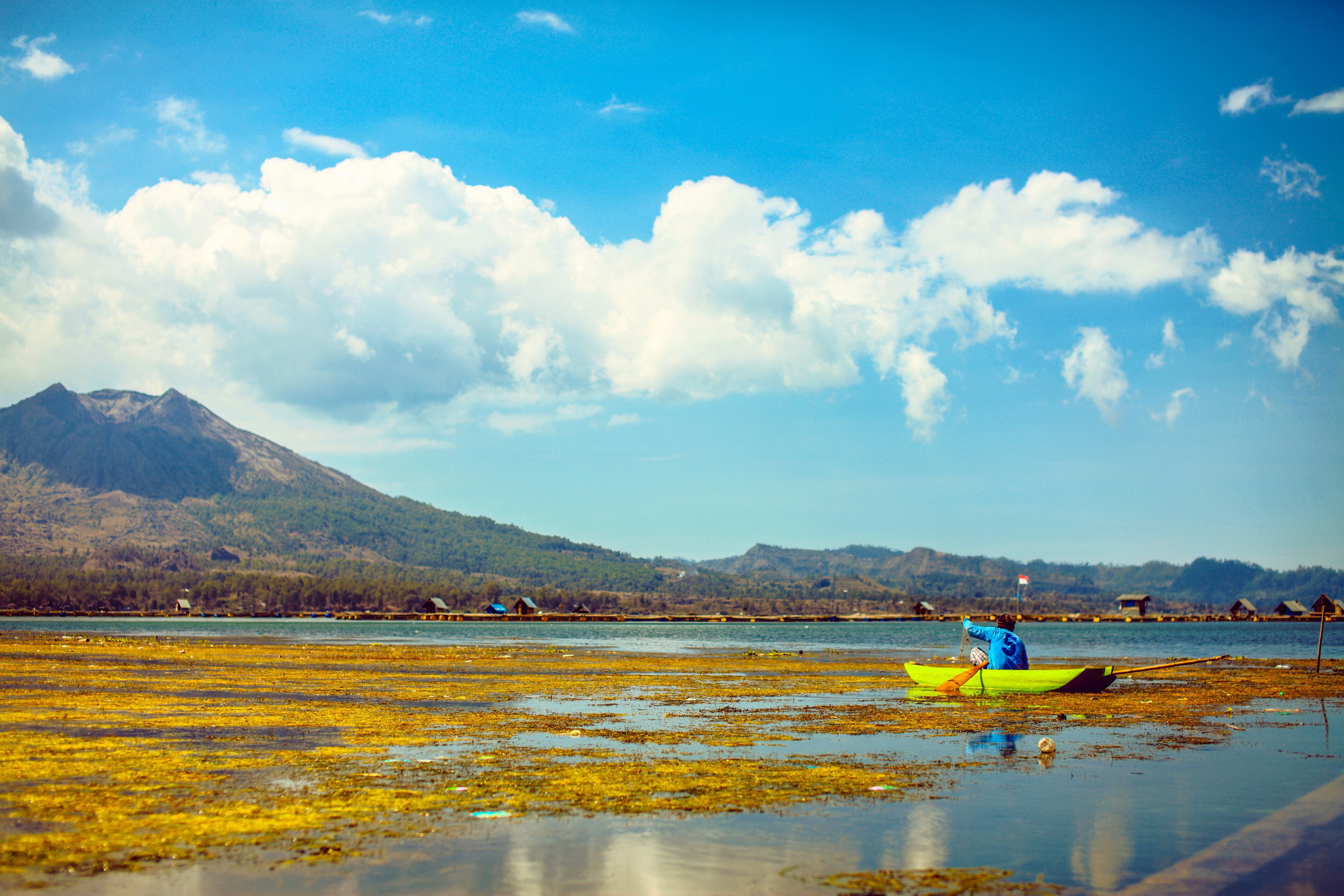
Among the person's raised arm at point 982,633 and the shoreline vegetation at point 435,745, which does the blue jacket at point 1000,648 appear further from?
the shoreline vegetation at point 435,745

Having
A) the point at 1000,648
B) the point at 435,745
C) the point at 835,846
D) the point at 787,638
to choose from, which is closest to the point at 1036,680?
the point at 1000,648

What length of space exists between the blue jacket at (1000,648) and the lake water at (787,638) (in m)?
38.1

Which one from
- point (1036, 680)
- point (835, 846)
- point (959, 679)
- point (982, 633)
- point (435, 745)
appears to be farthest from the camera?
point (982, 633)

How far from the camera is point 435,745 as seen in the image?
79.7 feet

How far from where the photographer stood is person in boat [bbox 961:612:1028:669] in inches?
1569

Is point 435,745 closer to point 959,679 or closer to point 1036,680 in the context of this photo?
point 959,679

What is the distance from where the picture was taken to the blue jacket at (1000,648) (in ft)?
131

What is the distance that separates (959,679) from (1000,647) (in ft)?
7.11

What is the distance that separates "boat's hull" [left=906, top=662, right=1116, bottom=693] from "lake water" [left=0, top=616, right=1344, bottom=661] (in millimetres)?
37341

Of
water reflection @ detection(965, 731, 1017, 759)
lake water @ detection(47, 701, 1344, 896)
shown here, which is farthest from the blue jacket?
lake water @ detection(47, 701, 1344, 896)

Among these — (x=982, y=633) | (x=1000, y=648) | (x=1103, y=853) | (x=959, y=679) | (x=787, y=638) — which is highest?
(x=982, y=633)

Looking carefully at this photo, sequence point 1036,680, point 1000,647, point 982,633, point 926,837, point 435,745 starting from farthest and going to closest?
point 982,633
point 1000,647
point 1036,680
point 435,745
point 926,837

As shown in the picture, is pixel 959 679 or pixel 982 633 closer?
pixel 959 679

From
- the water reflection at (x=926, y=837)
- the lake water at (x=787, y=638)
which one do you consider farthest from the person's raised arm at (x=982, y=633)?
the lake water at (x=787, y=638)
